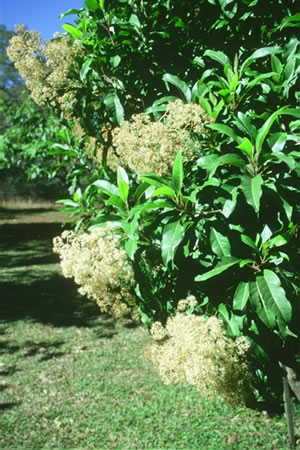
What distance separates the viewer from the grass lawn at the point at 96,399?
3883mm

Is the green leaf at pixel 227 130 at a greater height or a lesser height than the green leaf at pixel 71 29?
lesser

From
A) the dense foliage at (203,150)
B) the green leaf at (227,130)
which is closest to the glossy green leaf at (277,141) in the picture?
the dense foliage at (203,150)

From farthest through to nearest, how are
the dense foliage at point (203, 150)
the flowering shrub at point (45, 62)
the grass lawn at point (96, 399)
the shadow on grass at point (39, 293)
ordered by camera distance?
the shadow on grass at point (39, 293) → the grass lawn at point (96, 399) → the flowering shrub at point (45, 62) → the dense foliage at point (203, 150)

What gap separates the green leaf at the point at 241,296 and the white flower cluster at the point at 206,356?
20 centimetres

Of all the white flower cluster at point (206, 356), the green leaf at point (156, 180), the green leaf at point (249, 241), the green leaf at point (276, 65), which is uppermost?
the green leaf at point (276, 65)

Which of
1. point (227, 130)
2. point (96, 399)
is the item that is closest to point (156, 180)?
point (227, 130)

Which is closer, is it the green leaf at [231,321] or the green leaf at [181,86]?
the green leaf at [231,321]

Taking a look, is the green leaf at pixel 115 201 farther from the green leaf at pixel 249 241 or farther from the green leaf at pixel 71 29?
the green leaf at pixel 71 29

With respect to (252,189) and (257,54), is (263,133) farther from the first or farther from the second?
(257,54)

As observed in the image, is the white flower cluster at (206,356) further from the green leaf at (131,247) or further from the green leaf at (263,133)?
the green leaf at (263,133)

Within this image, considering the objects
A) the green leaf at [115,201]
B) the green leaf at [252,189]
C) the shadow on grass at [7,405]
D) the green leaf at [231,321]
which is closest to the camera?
the green leaf at [252,189]

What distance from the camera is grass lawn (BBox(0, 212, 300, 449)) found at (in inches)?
153

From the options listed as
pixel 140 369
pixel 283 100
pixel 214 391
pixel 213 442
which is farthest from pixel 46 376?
pixel 283 100

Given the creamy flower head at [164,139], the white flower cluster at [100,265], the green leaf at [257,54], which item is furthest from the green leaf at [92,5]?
the white flower cluster at [100,265]
